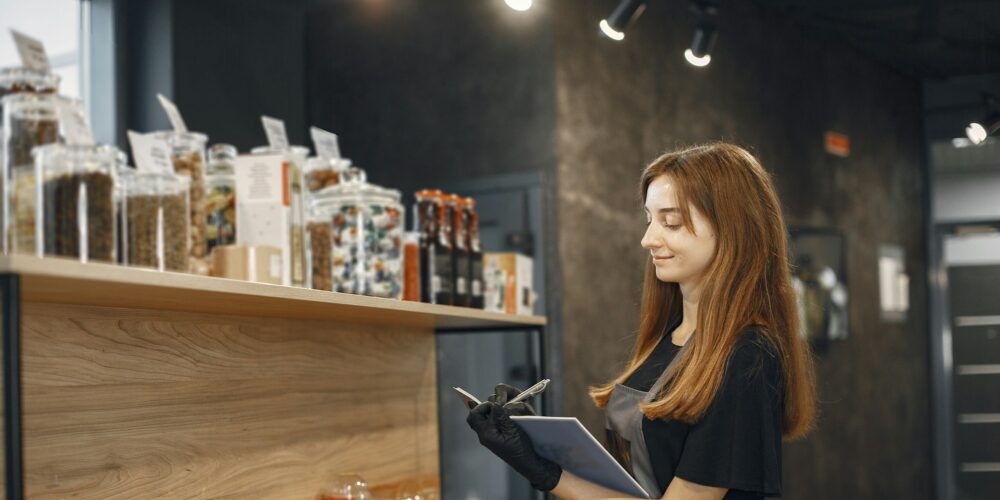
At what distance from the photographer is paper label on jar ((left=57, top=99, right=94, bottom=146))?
1.51m

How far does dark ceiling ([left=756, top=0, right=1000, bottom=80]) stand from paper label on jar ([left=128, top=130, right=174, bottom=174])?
4.88m

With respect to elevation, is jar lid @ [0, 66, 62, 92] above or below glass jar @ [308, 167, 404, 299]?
above

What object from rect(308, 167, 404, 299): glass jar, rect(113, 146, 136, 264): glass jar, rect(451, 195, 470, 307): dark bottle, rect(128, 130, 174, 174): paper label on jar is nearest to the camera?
rect(113, 146, 136, 264): glass jar

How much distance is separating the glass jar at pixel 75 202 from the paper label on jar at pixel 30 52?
6.0 inches

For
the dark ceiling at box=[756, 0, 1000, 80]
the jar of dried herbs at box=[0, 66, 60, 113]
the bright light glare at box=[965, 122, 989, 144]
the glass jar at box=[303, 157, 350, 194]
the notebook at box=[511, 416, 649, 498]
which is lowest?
the notebook at box=[511, 416, 649, 498]

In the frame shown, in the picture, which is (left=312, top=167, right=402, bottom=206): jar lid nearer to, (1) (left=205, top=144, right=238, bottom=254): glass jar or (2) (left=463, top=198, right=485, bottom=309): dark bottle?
(1) (left=205, top=144, right=238, bottom=254): glass jar

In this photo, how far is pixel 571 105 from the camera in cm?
453

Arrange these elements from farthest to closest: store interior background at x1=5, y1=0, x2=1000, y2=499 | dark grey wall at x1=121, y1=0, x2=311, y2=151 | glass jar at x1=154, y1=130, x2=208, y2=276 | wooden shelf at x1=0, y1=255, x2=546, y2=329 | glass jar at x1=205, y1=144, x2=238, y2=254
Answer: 1. store interior background at x1=5, y1=0, x2=1000, y2=499
2. dark grey wall at x1=121, y1=0, x2=311, y2=151
3. glass jar at x1=205, y1=144, x2=238, y2=254
4. glass jar at x1=154, y1=130, x2=208, y2=276
5. wooden shelf at x1=0, y1=255, x2=546, y2=329

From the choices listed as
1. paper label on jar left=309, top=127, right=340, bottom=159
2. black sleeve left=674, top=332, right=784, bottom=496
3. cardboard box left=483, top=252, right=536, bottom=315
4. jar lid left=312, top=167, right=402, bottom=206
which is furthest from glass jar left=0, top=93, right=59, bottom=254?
cardboard box left=483, top=252, right=536, bottom=315

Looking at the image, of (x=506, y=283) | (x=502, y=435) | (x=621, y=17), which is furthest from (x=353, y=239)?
(x=621, y=17)

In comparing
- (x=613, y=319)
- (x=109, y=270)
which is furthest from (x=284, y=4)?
(x=109, y=270)

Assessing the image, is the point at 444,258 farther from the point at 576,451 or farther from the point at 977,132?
the point at 977,132

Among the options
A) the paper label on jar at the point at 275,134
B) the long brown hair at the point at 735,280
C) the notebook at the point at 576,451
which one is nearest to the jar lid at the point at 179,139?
the paper label on jar at the point at 275,134

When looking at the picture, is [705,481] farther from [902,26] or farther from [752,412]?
[902,26]
